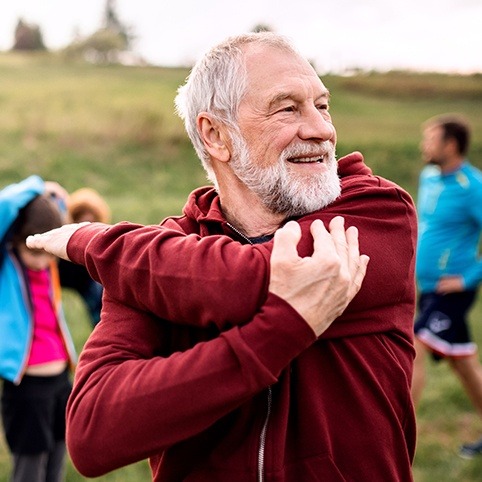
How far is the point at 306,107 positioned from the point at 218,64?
0.25 meters

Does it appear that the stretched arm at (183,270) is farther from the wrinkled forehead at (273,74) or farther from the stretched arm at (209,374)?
the wrinkled forehead at (273,74)

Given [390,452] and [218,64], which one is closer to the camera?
[390,452]

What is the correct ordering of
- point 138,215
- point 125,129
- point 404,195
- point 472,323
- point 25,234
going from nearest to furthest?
1. point 404,195
2. point 25,234
3. point 472,323
4. point 138,215
5. point 125,129

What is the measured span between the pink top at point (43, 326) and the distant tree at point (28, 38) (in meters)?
35.0

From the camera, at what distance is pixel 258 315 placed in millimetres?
1396

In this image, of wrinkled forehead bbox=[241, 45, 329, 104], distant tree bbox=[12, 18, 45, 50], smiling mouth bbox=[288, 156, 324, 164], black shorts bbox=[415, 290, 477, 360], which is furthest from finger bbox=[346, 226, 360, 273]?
distant tree bbox=[12, 18, 45, 50]

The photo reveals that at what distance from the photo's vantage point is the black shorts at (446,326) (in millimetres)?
5164

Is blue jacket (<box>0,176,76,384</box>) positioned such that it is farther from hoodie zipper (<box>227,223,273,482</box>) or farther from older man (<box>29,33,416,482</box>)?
hoodie zipper (<box>227,223,273,482</box>)

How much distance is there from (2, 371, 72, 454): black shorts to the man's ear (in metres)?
2.21

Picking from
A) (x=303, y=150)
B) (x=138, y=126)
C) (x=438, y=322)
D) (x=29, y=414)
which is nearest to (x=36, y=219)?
(x=29, y=414)

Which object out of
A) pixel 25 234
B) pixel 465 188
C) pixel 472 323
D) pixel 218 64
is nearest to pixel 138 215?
pixel 472 323

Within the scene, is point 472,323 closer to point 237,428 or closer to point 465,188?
point 465,188

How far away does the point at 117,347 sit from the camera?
1562 mm

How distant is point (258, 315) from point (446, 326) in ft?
13.5
